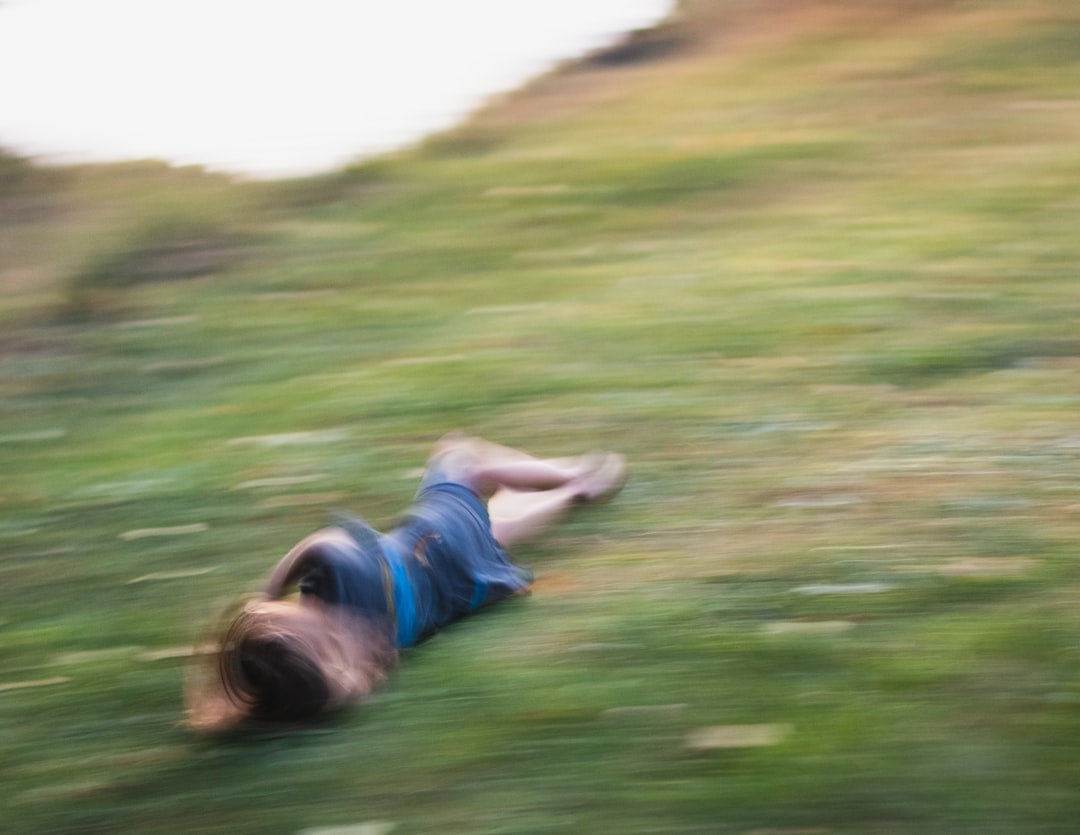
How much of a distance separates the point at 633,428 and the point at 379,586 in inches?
90.8

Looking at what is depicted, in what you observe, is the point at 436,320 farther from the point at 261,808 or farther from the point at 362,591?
A: the point at 261,808

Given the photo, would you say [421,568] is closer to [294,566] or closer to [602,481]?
[294,566]

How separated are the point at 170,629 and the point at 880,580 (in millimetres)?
2268

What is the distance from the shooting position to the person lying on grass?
3.67 m

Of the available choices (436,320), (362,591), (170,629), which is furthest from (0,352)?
(362,591)

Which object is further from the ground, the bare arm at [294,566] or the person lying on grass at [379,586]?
the bare arm at [294,566]

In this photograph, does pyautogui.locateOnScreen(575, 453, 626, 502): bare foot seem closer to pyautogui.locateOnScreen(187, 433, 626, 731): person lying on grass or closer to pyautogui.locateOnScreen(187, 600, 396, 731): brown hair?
pyautogui.locateOnScreen(187, 433, 626, 731): person lying on grass

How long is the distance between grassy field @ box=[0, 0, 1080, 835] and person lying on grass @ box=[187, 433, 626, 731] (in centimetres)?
10

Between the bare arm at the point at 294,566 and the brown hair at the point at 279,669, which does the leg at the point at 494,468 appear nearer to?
the bare arm at the point at 294,566

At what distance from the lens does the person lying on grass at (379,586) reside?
12.0ft

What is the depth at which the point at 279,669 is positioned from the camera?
11.9ft

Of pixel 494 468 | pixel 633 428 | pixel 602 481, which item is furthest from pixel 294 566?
pixel 633 428

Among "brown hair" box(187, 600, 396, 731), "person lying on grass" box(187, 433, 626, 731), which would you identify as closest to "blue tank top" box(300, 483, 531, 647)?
"person lying on grass" box(187, 433, 626, 731)

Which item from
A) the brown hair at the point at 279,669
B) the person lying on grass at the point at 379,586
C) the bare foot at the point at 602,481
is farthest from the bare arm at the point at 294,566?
the bare foot at the point at 602,481
